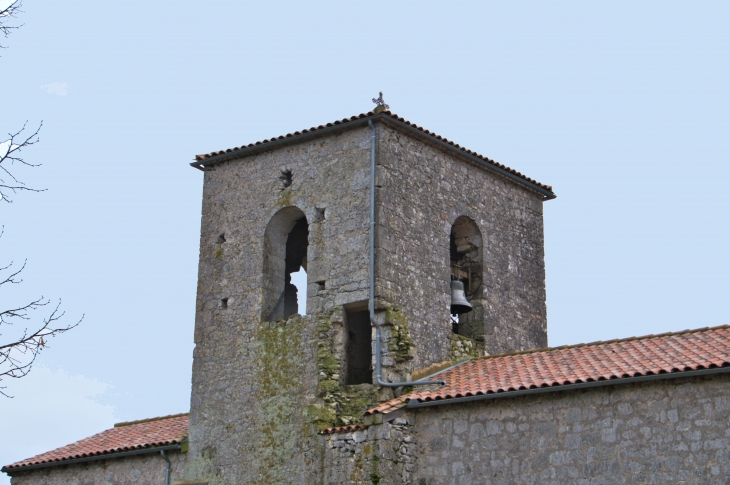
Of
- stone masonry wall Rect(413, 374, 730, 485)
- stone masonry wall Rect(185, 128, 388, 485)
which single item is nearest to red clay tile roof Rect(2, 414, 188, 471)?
stone masonry wall Rect(185, 128, 388, 485)

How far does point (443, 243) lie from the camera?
16.8 meters

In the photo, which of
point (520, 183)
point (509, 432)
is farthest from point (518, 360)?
point (520, 183)

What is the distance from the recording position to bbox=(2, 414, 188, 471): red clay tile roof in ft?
57.4

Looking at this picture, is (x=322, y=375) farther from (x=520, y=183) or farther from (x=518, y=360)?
(x=520, y=183)

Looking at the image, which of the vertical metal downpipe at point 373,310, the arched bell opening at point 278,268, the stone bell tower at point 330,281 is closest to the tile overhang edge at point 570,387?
the vertical metal downpipe at point 373,310

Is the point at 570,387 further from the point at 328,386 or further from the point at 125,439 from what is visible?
the point at 125,439

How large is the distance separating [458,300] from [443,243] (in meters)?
0.88

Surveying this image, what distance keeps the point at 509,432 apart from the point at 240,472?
14.5 ft

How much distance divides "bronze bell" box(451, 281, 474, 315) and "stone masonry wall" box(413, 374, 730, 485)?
2836mm

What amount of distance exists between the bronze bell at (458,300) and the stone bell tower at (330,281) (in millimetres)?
213

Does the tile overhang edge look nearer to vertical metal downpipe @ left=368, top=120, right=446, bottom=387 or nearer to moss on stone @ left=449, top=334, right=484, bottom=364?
vertical metal downpipe @ left=368, top=120, right=446, bottom=387

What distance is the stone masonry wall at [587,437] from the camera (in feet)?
39.6

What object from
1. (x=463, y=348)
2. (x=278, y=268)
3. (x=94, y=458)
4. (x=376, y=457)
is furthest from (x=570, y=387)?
(x=94, y=458)

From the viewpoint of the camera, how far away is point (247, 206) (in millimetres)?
17328
